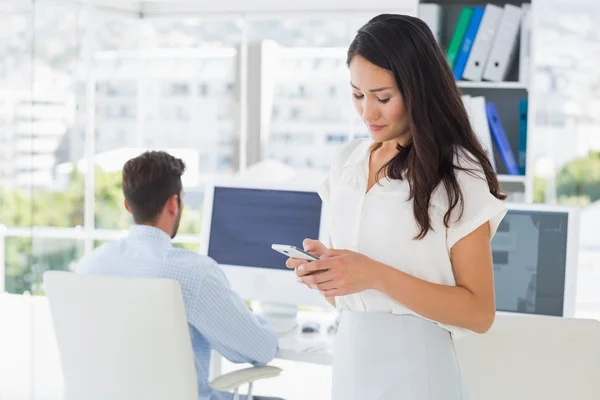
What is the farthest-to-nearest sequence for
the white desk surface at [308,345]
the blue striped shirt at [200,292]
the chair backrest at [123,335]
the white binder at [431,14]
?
the white binder at [431,14]
the white desk surface at [308,345]
the blue striped shirt at [200,292]
the chair backrest at [123,335]

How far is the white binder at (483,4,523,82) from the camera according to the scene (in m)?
3.02

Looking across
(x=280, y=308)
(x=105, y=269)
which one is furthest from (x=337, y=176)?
(x=280, y=308)

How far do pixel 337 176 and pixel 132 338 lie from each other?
82 centimetres

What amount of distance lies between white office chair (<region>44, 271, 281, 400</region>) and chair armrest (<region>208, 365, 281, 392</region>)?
0.16m

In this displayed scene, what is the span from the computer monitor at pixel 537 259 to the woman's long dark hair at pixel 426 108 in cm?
102

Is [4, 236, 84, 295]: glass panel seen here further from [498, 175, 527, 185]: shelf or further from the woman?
the woman

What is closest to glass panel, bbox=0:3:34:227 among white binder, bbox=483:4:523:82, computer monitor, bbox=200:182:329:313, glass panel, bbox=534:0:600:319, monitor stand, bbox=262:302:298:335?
computer monitor, bbox=200:182:329:313

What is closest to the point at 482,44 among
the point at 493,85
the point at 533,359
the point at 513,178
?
the point at 493,85

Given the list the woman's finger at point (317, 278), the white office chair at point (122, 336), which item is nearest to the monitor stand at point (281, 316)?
the white office chair at point (122, 336)

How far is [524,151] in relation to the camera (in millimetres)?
3094

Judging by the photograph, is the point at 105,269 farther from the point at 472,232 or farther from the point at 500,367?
the point at 472,232

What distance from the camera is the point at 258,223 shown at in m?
2.86

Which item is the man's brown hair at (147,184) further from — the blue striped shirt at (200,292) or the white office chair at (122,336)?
the white office chair at (122,336)

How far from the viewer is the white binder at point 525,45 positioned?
3.02 meters
